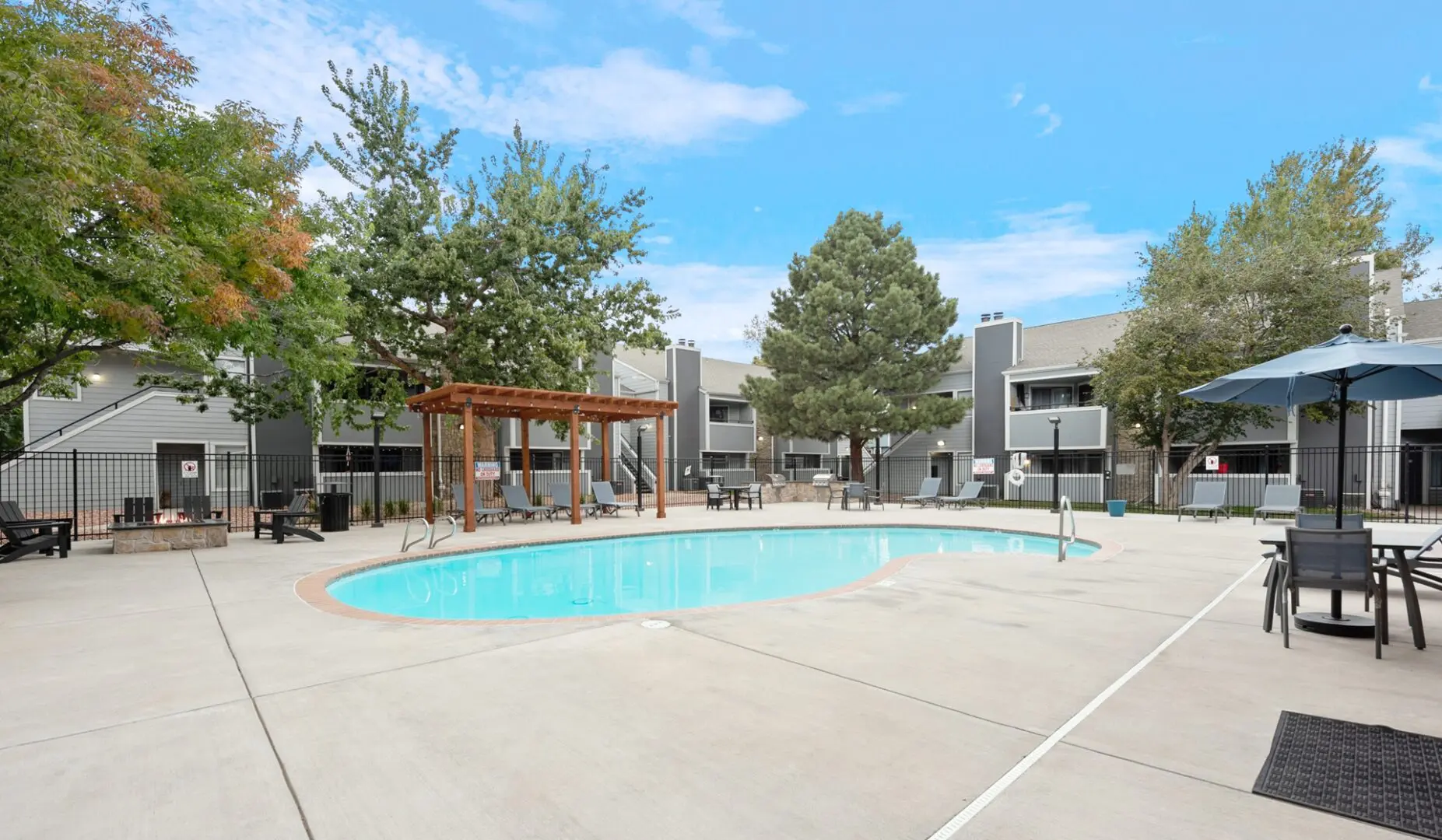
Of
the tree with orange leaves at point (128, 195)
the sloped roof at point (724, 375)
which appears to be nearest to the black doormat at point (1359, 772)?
the tree with orange leaves at point (128, 195)

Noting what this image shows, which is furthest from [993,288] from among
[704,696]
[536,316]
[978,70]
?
[704,696]

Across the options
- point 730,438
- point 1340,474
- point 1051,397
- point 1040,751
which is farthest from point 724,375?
point 1040,751

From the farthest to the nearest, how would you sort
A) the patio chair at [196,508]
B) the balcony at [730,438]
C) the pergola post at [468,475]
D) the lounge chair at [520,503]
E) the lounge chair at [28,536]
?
the balcony at [730,438], the lounge chair at [520,503], the pergola post at [468,475], the patio chair at [196,508], the lounge chair at [28,536]

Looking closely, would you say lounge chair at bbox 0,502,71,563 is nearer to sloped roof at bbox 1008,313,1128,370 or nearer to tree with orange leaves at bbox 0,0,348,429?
tree with orange leaves at bbox 0,0,348,429

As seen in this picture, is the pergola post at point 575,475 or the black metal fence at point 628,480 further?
the black metal fence at point 628,480

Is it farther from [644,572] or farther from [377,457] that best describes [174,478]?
[644,572]

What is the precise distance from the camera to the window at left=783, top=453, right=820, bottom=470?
111 ft

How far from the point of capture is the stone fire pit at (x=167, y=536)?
35.8ft

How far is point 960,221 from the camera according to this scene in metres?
35.7

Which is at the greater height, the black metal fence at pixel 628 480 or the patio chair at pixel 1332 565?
the patio chair at pixel 1332 565

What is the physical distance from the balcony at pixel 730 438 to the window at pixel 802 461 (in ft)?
7.24

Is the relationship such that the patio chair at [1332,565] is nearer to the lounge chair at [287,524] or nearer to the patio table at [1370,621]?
the patio table at [1370,621]

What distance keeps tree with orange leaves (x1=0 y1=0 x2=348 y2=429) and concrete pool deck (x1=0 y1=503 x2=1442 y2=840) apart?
3.76m

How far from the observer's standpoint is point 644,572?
34.1ft
